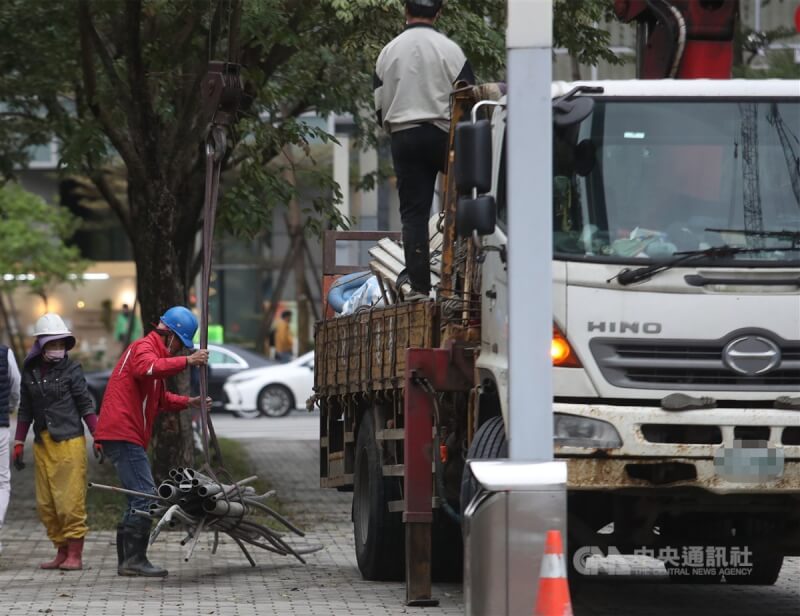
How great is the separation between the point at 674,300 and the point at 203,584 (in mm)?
4383

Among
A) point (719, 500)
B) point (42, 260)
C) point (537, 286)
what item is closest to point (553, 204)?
point (537, 286)

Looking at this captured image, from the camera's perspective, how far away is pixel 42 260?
154 ft

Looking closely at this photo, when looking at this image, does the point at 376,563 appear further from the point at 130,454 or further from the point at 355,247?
the point at 355,247

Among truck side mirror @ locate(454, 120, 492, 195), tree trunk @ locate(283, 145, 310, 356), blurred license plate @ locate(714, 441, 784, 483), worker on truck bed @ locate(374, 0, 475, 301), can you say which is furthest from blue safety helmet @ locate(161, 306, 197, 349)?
tree trunk @ locate(283, 145, 310, 356)

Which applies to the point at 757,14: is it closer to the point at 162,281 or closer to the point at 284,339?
the point at 162,281

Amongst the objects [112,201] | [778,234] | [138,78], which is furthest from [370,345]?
[112,201]

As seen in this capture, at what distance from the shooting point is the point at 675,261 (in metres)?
7.85

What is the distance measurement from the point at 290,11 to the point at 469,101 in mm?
6282

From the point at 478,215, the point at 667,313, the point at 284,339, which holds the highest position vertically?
the point at 478,215

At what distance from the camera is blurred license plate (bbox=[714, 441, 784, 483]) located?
773 centimetres

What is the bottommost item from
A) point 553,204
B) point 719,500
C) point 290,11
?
point 719,500

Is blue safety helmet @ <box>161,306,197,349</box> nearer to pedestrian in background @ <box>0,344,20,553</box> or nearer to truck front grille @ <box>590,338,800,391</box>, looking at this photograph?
pedestrian in background @ <box>0,344,20,553</box>

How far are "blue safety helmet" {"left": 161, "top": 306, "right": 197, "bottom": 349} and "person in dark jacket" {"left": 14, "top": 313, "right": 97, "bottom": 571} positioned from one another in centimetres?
88

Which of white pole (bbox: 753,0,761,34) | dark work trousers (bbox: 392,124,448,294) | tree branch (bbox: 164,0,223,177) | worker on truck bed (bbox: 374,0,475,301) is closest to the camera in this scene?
worker on truck bed (bbox: 374,0,475,301)
